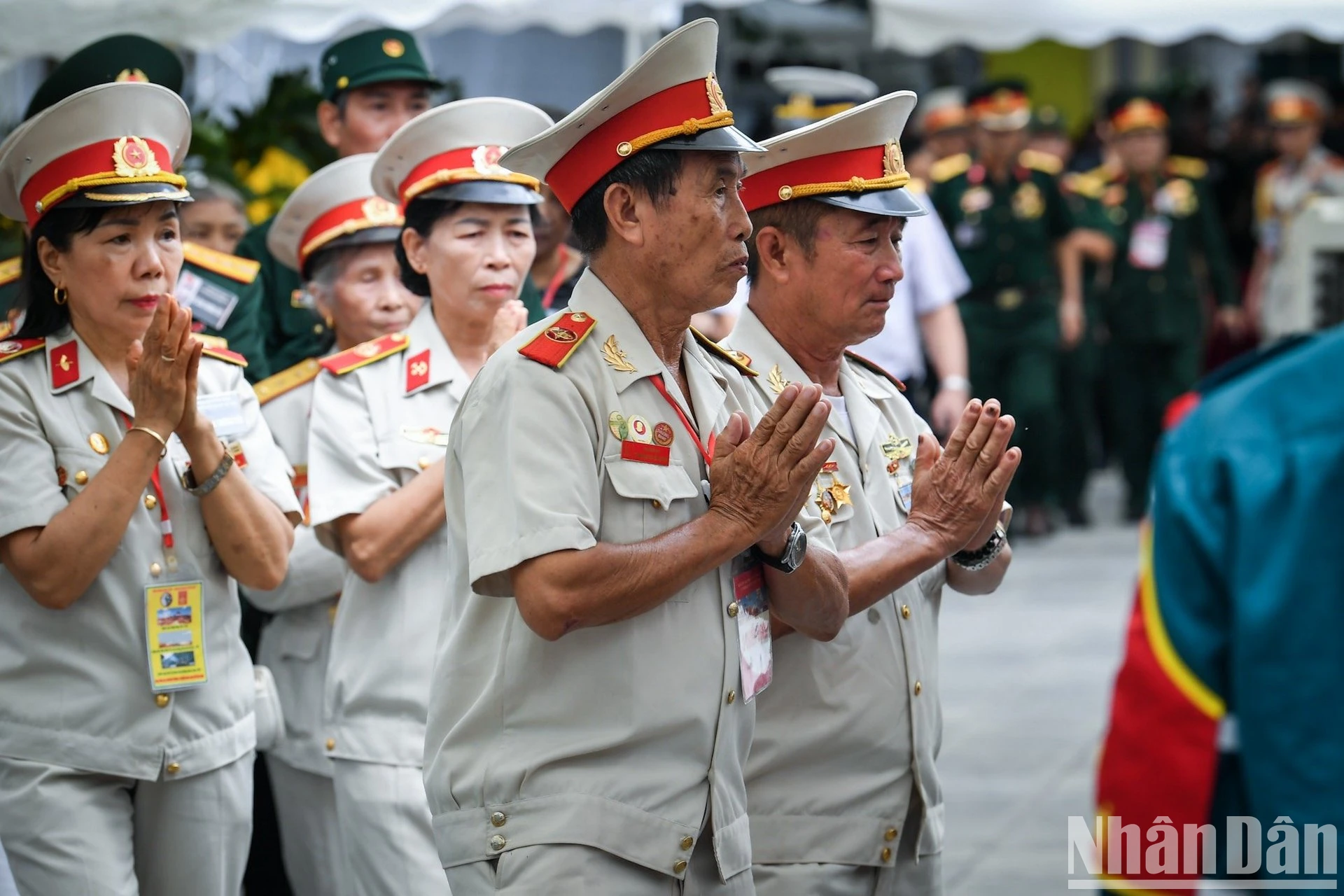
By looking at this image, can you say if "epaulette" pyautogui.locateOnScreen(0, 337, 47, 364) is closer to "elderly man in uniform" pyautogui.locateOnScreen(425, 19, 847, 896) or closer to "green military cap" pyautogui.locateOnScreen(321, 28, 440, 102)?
"elderly man in uniform" pyautogui.locateOnScreen(425, 19, 847, 896)

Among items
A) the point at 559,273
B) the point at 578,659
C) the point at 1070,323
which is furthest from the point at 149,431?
the point at 1070,323

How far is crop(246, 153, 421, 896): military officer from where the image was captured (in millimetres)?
4316

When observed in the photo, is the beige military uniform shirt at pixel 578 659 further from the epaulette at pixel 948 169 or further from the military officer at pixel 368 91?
the epaulette at pixel 948 169

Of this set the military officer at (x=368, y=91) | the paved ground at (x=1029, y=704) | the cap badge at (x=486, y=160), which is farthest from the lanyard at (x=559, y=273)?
the paved ground at (x=1029, y=704)

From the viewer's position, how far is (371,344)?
165 inches

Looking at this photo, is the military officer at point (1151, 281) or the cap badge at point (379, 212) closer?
the cap badge at point (379, 212)

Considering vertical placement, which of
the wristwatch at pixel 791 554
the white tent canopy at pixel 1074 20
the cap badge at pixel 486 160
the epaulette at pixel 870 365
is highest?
the white tent canopy at pixel 1074 20

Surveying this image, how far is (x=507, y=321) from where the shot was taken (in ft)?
13.3

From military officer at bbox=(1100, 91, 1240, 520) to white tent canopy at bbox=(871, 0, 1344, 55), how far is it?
122 inches

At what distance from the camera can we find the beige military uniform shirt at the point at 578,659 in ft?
9.12

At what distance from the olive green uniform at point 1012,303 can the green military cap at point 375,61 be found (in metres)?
5.93

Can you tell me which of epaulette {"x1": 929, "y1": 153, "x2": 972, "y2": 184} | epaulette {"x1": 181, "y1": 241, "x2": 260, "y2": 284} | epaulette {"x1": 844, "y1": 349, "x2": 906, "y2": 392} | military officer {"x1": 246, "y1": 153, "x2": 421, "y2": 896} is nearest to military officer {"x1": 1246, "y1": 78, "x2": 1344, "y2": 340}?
epaulette {"x1": 929, "y1": 153, "x2": 972, "y2": 184}

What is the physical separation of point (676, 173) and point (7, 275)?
320cm

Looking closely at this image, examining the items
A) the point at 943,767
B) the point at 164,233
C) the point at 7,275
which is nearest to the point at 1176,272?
the point at 943,767
